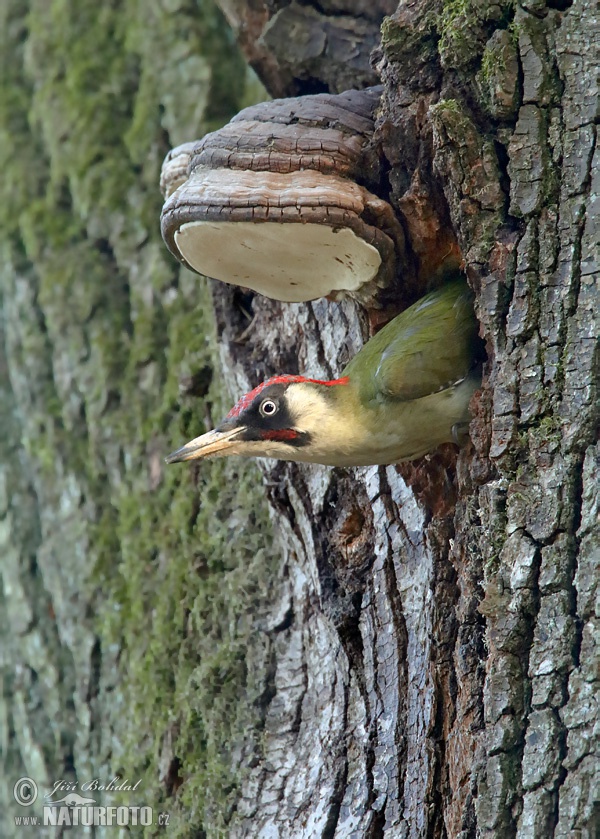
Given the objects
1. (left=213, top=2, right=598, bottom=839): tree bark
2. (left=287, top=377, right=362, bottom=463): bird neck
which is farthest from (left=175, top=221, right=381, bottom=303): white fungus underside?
(left=287, top=377, right=362, bottom=463): bird neck

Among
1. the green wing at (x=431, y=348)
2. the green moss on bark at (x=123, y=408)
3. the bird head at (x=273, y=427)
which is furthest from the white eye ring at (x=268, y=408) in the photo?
the green moss on bark at (x=123, y=408)

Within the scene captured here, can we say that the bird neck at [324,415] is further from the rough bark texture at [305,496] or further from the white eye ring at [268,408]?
the rough bark texture at [305,496]

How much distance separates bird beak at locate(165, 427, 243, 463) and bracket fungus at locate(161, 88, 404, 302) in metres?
0.52

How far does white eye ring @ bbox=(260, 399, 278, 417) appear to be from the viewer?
303 centimetres

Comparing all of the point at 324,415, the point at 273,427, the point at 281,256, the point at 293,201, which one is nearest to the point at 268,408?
the point at 273,427

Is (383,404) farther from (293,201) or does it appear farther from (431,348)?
(293,201)

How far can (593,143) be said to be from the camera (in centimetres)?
234

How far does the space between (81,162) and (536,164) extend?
2.95 meters

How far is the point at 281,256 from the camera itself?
112 inches

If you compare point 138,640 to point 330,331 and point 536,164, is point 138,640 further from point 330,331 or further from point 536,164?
point 536,164

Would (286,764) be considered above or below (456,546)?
below

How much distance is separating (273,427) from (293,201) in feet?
2.52

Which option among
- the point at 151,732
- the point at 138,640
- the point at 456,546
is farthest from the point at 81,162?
the point at 456,546

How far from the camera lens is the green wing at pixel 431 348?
2.92m
